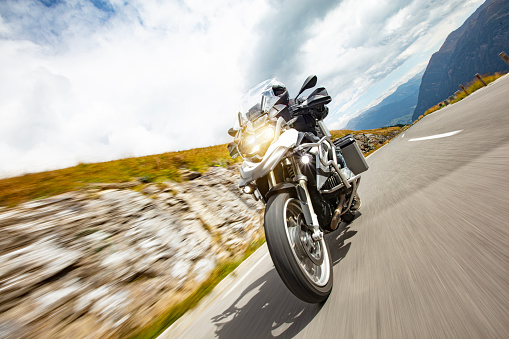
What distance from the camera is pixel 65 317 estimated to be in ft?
9.32

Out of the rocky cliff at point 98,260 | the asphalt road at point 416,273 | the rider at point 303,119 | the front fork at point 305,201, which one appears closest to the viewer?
Answer: the asphalt road at point 416,273

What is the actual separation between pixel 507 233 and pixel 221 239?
5.02 metres

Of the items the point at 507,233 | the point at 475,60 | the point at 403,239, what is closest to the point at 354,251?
the point at 403,239

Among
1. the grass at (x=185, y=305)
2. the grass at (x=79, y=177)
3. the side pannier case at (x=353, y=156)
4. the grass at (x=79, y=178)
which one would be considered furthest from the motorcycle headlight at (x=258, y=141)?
the grass at (x=79, y=177)

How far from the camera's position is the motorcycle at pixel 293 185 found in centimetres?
176

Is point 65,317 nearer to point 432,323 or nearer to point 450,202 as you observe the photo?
point 432,323

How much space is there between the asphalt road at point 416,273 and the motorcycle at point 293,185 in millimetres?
272

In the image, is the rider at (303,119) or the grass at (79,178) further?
the grass at (79,178)

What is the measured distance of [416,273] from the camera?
5.10ft

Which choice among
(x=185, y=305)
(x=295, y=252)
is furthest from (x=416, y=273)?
(x=185, y=305)

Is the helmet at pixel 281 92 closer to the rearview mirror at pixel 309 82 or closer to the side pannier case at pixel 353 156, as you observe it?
the rearview mirror at pixel 309 82

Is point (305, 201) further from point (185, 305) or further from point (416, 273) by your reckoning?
point (185, 305)

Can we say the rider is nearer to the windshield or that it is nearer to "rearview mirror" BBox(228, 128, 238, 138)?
the windshield

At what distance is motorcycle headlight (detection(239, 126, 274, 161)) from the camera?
2375mm
